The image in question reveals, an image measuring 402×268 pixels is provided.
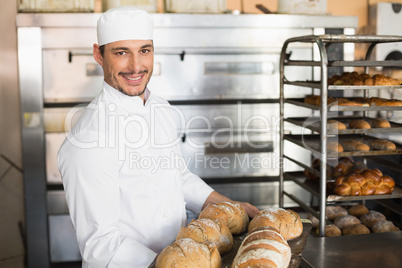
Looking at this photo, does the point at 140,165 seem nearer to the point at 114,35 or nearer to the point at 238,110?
the point at 114,35

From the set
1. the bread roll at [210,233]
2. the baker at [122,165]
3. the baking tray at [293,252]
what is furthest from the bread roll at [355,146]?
the bread roll at [210,233]

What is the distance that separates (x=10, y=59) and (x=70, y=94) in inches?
18.0

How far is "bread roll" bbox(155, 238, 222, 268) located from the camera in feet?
3.49

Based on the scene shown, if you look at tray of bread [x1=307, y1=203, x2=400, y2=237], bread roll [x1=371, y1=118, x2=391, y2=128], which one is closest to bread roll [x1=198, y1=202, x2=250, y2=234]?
tray of bread [x1=307, y1=203, x2=400, y2=237]

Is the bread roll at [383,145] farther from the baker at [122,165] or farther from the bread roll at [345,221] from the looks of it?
the baker at [122,165]

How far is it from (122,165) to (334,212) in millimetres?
1469

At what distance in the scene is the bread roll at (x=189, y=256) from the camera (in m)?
1.06

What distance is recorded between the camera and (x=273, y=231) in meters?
1.15

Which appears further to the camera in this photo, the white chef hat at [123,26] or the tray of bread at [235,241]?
the white chef hat at [123,26]

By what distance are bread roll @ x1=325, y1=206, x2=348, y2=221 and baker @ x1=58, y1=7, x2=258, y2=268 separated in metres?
0.98

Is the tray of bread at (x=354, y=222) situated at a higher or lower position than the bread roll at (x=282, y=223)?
lower

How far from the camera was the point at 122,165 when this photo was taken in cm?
150

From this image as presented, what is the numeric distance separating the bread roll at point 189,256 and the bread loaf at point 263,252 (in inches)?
2.5

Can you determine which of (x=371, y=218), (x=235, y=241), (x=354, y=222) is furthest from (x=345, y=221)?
(x=235, y=241)
